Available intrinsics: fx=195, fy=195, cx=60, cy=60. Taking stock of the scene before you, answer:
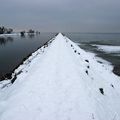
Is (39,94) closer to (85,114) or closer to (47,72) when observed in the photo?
(85,114)

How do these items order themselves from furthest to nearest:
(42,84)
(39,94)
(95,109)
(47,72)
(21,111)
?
(47,72)
(42,84)
(39,94)
(95,109)
(21,111)

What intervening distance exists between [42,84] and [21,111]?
2.91 meters

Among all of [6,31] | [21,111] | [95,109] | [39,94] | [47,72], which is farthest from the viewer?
[6,31]

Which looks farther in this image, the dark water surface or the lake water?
the lake water

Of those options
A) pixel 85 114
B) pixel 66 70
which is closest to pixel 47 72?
pixel 66 70

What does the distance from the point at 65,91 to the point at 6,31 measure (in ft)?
515

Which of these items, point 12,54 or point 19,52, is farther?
point 19,52

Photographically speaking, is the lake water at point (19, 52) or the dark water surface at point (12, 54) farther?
the lake water at point (19, 52)

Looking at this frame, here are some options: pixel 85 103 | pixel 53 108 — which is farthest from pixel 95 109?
pixel 53 108

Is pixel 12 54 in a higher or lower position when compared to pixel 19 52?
higher

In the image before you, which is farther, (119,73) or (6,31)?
(6,31)

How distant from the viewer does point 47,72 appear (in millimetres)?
A: 11906

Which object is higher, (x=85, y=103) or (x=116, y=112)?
(x=85, y=103)

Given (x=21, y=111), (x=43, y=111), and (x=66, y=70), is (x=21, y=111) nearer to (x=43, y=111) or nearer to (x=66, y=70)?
(x=43, y=111)
